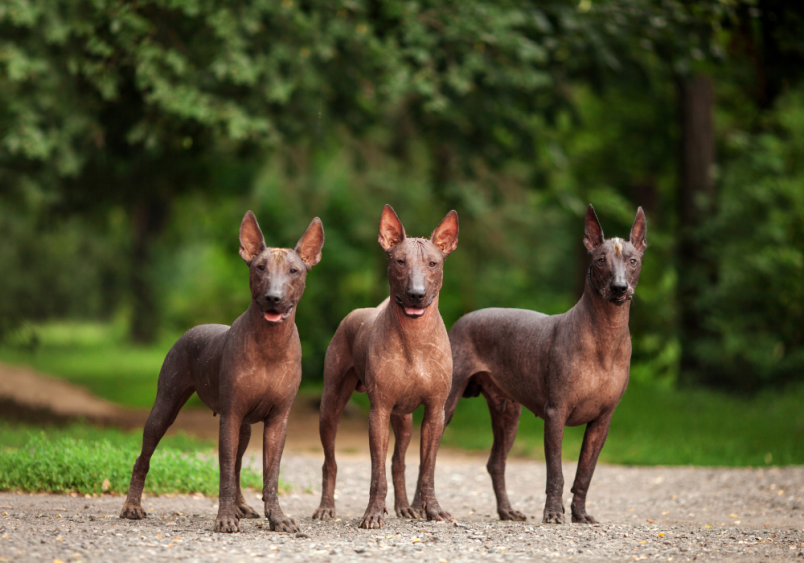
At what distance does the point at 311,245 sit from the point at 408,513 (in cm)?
248

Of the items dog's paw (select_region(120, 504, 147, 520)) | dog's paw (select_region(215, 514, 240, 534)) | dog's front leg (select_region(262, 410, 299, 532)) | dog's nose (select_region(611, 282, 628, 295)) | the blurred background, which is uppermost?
the blurred background

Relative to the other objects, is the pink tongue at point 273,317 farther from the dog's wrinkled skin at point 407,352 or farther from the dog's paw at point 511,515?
the dog's paw at point 511,515

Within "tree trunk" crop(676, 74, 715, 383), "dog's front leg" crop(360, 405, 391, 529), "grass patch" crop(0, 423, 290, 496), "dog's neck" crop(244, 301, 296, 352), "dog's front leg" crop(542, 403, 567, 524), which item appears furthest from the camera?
"tree trunk" crop(676, 74, 715, 383)

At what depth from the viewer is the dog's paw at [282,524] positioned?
6.81m

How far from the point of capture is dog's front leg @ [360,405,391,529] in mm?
7074

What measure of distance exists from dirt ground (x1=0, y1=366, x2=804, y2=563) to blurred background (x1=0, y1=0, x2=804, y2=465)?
2293 mm

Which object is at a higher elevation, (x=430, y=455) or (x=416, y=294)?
(x=416, y=294)

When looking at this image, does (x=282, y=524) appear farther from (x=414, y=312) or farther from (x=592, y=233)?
(x=592, y=233)

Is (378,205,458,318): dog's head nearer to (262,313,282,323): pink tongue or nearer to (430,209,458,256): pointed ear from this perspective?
Result: (430,209,458,256): pointed ear

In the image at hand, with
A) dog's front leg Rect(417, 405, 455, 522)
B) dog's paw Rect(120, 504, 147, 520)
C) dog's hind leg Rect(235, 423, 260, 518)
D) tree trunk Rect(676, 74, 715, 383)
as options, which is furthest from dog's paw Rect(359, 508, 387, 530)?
tree trunk Rect(676, 74, 715, 383)

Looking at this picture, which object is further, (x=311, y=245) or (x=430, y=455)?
(x=430, y=455)

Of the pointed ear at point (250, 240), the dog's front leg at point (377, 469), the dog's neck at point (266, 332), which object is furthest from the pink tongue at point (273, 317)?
the dog's front leg at point (377, 469)

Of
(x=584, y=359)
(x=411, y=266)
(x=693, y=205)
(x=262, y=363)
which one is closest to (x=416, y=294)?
(x=411, y=266)

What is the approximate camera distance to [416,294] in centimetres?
681
